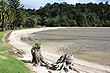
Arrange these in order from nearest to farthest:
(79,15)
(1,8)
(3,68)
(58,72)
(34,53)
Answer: (3,68), (58,72), (34,53), (1,8), (79,15)

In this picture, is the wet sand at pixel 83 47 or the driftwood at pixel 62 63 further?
the wet sand at pixel 83 47

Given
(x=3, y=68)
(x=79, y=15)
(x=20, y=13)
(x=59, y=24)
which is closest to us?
(x=3, y=68)

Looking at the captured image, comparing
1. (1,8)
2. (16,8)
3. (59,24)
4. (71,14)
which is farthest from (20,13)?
(71,14)

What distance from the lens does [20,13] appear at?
181 ft

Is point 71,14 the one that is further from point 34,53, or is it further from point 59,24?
point 34,53

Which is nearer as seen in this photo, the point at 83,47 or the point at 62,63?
the point at 62,63

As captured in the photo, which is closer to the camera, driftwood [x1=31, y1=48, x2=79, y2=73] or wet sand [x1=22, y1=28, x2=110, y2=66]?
driftwood [x1=31, y1=48, x2=79, y2=73]

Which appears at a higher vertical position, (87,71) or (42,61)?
(42,61)

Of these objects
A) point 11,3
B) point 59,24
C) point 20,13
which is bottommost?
point 59,24

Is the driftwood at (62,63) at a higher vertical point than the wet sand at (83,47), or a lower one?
higher

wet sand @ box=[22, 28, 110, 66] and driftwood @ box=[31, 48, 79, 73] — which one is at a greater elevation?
driftwood @ box=[31, 48, 79, 73]

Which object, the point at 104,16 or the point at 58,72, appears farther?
the point at 104,16

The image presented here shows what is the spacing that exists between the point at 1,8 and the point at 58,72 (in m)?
38.0

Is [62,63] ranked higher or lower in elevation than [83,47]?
higher
